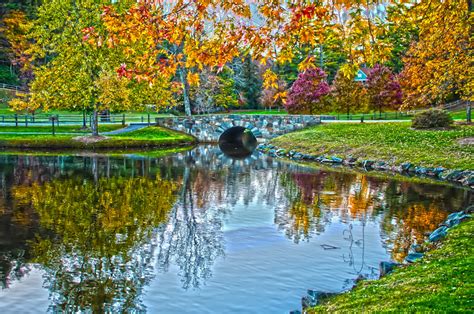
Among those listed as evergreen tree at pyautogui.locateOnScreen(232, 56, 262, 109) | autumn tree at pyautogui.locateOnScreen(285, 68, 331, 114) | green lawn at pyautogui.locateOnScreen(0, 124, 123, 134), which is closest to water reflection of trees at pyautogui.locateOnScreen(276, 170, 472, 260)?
green lawn at pyautogui.locateOnScreen(0, 124, 123, 134)

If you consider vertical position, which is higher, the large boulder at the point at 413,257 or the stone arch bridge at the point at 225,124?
the stone arch bridge at the point at 225,124

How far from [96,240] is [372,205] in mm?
13009

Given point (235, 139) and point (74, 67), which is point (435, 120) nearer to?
point (74, 67)

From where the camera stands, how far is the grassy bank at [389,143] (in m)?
36.5

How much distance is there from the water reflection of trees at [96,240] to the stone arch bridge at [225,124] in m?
34.4

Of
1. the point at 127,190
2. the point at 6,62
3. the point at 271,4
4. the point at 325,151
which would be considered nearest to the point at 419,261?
the point at 271,4

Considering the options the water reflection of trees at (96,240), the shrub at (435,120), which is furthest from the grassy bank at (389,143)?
the water reflection of trees at (96,240)

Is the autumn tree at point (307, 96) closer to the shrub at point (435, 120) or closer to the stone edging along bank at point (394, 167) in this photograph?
the stone edging along bank at point (394, 167)

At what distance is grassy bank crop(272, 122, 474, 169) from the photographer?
120 ft

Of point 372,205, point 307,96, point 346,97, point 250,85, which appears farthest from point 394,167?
point 250,85

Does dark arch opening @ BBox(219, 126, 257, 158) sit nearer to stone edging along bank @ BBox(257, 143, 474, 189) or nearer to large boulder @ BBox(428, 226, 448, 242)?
stone edging along bank @ BBox(257, 143, 474, 189)

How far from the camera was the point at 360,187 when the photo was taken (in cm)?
3003

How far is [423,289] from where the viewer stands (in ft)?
34.8

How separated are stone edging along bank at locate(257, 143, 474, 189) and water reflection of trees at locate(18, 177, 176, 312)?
16647 millimetres
